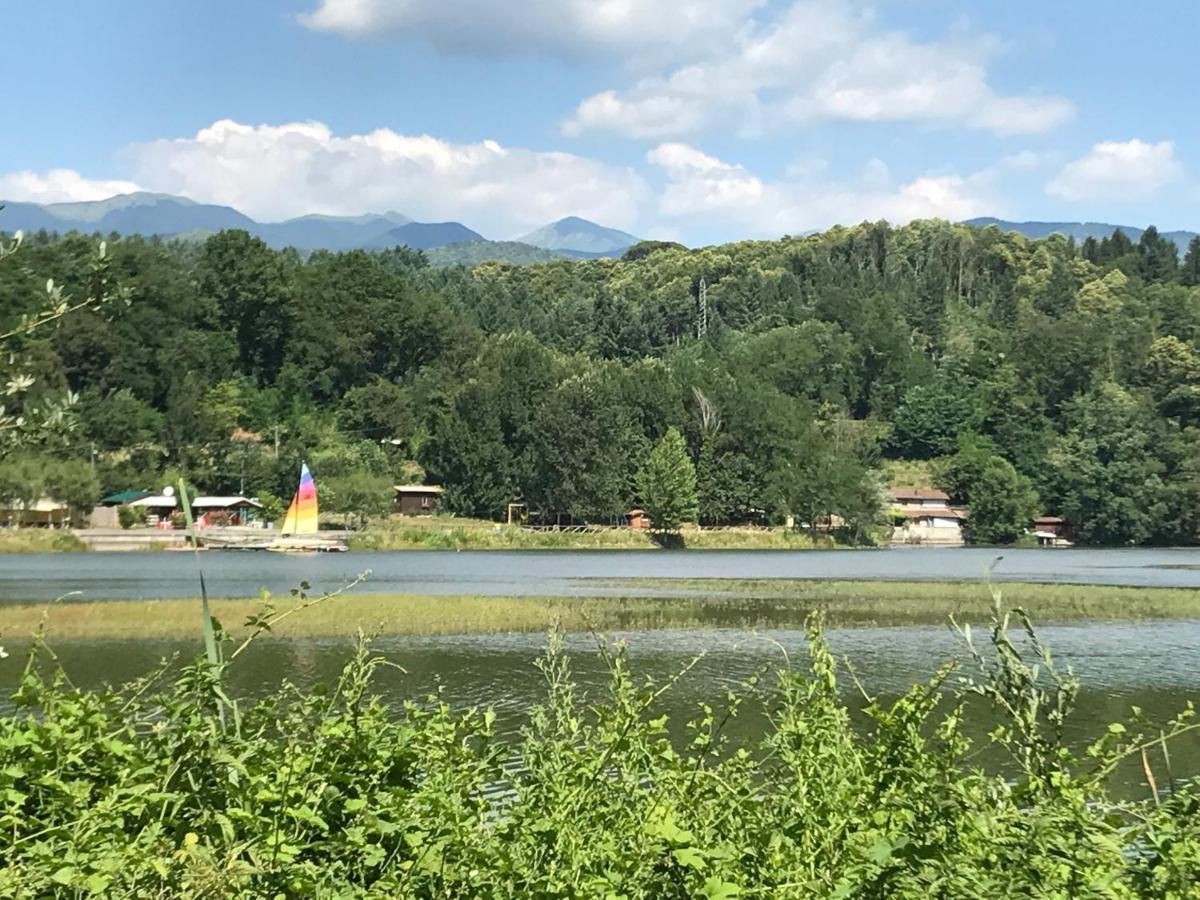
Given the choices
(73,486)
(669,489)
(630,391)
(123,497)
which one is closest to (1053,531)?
(630,391)

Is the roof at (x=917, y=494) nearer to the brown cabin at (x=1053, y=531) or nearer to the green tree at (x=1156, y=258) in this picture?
the brown cabin at (x=1053, y=531)

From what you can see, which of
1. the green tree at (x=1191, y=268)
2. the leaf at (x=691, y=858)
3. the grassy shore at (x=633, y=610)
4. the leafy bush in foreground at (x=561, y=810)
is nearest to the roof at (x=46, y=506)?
the grassy shore at (x=633, y=610)

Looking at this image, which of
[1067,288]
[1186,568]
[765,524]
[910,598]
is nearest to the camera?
[910,598]

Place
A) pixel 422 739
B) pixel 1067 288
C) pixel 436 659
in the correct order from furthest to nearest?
pixel 1067 288, pixel 436 659, pixel 422 739

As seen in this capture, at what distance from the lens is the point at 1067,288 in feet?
502

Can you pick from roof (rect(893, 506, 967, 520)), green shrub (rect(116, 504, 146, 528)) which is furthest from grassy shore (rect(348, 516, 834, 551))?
roof (rect(893, 506, 967, 520))

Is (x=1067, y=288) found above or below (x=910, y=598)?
above

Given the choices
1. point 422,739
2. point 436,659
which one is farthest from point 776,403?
point 422,739

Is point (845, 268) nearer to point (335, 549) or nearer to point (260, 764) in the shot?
point (335, 549)

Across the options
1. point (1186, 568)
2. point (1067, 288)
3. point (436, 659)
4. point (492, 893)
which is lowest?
point (1186, 568)

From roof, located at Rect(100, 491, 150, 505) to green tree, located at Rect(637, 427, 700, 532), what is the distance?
34.7 metres

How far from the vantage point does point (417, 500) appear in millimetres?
93812

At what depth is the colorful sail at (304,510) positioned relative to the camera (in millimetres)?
68000

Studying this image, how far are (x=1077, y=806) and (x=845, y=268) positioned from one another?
529 feet
